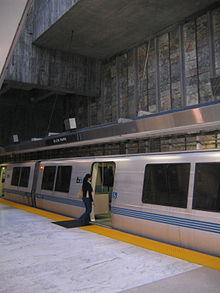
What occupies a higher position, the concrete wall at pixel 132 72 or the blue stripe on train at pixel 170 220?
the concrete wall at pixel 132 72

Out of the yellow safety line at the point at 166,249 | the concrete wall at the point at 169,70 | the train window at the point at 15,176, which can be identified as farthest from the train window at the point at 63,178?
the concrete wall at the point at 169,70

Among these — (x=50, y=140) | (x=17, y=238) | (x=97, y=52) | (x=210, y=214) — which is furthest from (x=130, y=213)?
(x=97, y=52)

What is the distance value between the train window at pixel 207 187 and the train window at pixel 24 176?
9.01 metres

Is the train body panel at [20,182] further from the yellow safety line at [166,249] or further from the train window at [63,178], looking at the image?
the yellow safety line at [166,249]

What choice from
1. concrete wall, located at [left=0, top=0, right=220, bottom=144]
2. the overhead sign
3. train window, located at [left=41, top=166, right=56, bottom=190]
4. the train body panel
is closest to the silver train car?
train window, located at [left=41, top=166, right=56, bottom=190]

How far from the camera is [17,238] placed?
6.30m

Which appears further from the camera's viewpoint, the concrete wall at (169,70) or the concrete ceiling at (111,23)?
the concrete ceiling at (111,23)

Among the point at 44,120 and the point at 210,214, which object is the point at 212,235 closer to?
the point at 210,214

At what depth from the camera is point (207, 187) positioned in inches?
202

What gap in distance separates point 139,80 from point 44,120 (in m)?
10.8

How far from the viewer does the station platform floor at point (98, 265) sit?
3686mm

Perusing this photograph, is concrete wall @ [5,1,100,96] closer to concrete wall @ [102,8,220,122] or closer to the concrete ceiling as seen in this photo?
the concrete ceiling

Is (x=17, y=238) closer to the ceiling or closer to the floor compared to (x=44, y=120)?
closer to the floor

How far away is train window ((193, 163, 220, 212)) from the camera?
4.95 meters
